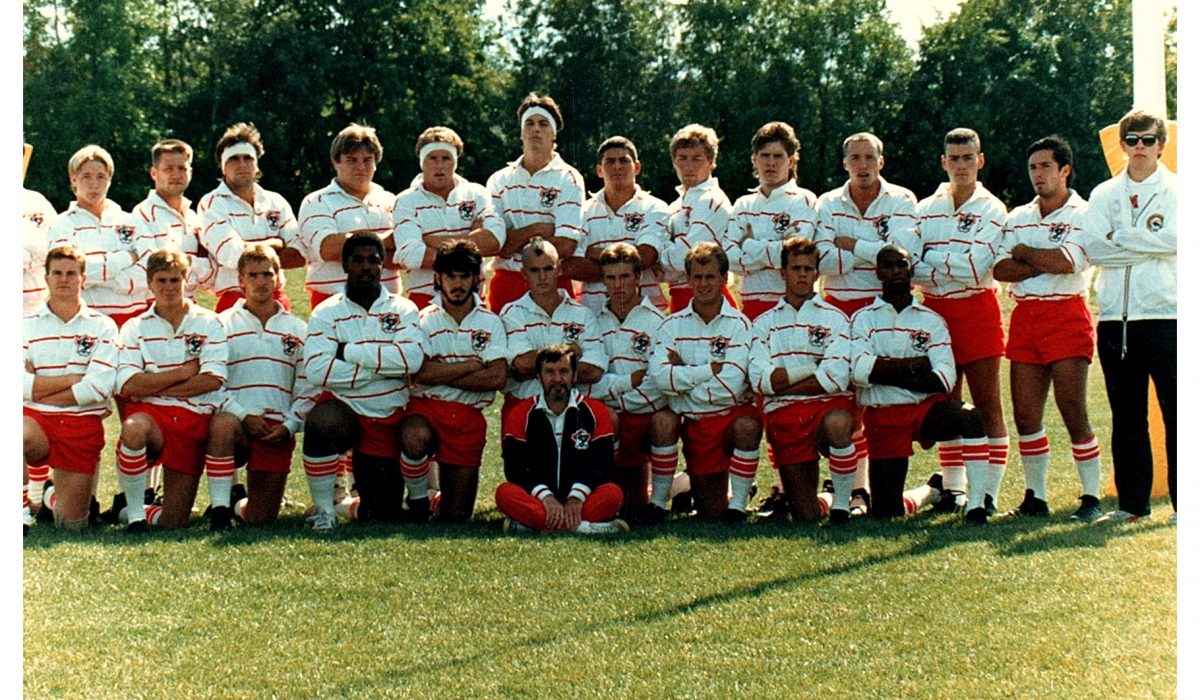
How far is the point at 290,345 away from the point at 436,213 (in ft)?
Answer: 3.36

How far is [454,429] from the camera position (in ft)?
20.5

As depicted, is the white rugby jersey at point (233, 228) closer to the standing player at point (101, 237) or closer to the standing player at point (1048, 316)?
the standing player at point (101, 237)

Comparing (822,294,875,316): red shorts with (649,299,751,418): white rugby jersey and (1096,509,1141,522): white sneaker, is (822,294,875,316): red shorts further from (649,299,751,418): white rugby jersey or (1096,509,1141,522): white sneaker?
(1096,509,1141,522): white sneaker

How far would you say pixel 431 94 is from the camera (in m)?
21.2

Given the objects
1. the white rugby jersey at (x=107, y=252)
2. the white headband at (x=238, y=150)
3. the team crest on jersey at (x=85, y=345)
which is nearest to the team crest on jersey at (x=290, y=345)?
the team crest on jersey at (x=85, y=345)

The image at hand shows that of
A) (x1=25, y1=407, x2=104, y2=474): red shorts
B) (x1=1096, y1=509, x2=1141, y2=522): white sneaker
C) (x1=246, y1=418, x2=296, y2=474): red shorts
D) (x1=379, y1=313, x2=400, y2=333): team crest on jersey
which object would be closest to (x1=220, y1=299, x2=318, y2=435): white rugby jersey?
(x1=246, y1=418, x2=296, y2=474): red shorts

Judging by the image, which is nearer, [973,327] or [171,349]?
[171,349]

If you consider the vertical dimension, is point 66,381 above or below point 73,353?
below

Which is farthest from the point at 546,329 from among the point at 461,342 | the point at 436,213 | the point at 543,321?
the point at 436,213

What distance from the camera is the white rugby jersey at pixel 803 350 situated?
20.1ft

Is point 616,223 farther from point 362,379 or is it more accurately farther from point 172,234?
point 172,234

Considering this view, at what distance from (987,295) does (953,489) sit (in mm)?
978
